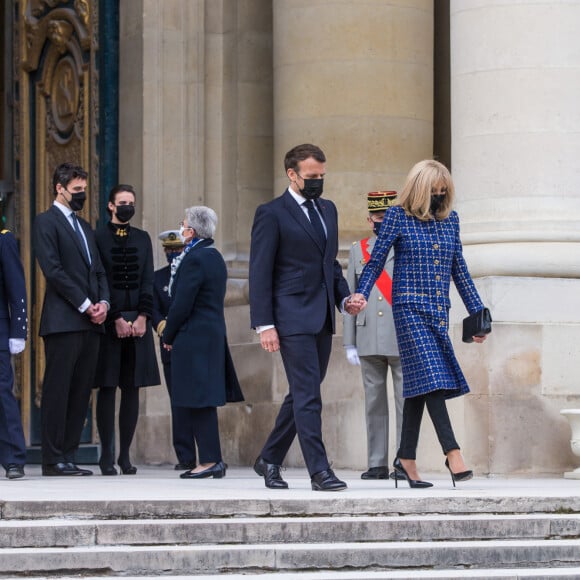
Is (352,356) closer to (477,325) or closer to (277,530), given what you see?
(477,325)

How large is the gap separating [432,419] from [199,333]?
2342mm

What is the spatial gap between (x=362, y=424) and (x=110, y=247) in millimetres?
1992

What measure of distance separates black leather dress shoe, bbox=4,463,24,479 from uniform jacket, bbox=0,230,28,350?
0.73 meters

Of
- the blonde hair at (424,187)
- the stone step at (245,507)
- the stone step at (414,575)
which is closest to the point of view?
the stone step at (414,575)

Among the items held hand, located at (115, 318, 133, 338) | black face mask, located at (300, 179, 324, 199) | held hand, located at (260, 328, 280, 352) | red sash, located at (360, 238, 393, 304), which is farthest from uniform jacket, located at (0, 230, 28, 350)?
black face mask, located at (300, 179, 324, 199)

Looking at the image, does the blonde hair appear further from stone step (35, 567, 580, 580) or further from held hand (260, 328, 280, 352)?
stone step (35, 567, 580, 580)

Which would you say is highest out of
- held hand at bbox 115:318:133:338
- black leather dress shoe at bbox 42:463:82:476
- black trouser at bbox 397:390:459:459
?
held hand at bbox 115:318:133:338

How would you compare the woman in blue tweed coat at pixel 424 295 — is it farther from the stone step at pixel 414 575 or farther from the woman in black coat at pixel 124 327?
the woman in black coat at pixel 124 327

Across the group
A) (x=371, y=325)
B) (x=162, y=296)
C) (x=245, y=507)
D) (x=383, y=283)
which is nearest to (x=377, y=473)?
(x=371, y=325)

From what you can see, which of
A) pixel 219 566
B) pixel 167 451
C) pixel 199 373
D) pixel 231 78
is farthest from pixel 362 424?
pixel 219 566

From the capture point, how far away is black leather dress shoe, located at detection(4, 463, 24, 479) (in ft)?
35.0

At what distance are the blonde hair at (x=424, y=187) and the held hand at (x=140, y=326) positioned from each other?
3168 millimetres

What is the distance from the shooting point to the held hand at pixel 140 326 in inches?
470

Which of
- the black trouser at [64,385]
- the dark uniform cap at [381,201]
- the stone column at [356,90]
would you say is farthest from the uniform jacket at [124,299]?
the stone column at [356,90]
